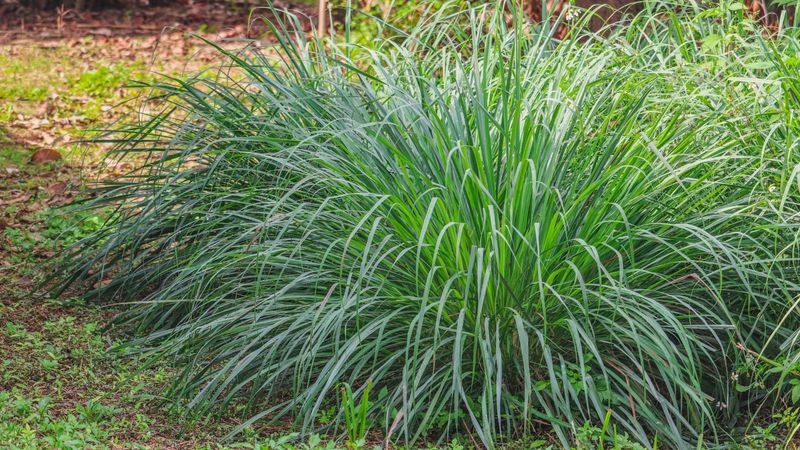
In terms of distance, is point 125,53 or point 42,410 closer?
point 42,410

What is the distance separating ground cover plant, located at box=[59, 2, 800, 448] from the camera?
11.3 feet

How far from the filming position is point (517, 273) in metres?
3.63

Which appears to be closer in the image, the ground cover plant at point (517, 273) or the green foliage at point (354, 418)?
the green foliage at point (354, 418)

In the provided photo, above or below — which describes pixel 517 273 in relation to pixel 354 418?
above

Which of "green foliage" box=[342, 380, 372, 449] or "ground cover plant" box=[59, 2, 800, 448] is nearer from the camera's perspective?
"green foliage" box=[342, 380, 372, 449]

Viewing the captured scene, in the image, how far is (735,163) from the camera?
4.20m

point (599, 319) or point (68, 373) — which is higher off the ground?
point (599, 319)

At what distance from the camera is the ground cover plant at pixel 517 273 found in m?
3.46

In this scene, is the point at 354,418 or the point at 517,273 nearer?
the point at 354,418

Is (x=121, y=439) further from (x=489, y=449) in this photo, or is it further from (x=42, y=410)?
(x=489, y=449)

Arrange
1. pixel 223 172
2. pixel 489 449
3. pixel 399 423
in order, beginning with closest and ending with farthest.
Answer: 1. pixel 489 449
2. pixel 399 423
3. pixel 223 172

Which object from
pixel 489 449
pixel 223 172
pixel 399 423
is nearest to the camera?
pixel 489 449

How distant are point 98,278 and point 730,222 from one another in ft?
9.80

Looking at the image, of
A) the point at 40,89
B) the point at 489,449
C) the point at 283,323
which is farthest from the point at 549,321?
the point at 40,89
